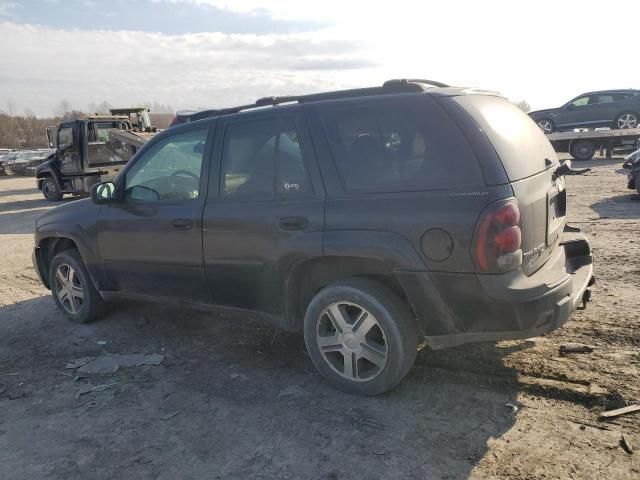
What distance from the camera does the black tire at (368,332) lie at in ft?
10.6

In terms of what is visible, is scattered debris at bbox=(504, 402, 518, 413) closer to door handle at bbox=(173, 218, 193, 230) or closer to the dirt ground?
the dirt ground

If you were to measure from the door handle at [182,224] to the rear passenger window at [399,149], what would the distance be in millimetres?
1370

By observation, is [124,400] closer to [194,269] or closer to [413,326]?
[194,269]

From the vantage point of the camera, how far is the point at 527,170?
3.12m

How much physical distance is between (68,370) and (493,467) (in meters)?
3.37

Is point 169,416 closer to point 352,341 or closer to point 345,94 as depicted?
point 352,341

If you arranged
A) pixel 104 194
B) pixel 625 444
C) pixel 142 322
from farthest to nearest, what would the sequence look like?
pixel 142 322 → pixel 104 194 → pixel 625 444

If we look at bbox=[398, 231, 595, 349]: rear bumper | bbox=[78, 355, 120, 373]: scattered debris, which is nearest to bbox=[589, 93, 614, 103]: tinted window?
bbox=[398, 231, 595, 349]: rear bumper

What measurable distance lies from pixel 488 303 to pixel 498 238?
0.39m

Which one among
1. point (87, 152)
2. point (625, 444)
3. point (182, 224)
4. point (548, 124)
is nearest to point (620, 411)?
point (625, 444)

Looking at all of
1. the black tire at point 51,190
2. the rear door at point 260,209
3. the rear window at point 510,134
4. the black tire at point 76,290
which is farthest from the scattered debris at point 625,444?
the black tire at point 51,190

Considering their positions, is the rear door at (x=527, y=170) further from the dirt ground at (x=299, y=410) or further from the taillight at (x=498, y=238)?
the dirt ground at (x=299, y=410)

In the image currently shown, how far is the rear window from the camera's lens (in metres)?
2.99

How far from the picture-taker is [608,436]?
2785mm
